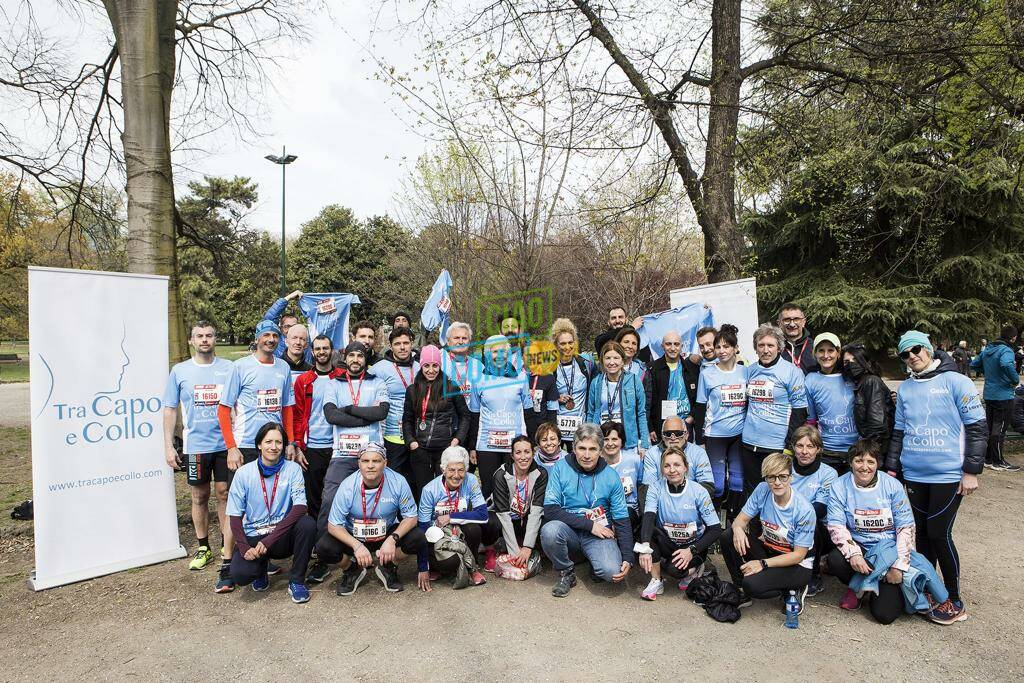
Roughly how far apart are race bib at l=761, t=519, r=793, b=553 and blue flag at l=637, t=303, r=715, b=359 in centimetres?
340

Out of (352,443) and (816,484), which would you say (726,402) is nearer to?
(816,484)

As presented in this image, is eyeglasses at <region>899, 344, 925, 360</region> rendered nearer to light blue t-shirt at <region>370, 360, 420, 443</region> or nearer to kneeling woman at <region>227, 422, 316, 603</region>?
light blue t-shirt at <region>370, 360, 420, 443</region>

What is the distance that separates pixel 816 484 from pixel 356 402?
348 centimetres

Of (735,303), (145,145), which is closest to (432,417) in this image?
(145,145)

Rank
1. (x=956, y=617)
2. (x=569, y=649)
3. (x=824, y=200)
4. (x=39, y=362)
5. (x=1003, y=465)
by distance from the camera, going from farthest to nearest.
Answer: (x=824, y=200)
(x=1003, y=465)
(x=39, y=362)
(x=956, y=617)
(x=569, y=649)

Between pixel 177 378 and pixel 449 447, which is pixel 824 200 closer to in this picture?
pixel 449 447

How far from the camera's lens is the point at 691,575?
14.8 feet

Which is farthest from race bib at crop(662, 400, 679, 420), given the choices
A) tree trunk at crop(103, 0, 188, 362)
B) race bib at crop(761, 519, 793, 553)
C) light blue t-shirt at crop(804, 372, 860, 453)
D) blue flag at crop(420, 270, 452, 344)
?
tree trunk at crop(103, 0, 188, 362)

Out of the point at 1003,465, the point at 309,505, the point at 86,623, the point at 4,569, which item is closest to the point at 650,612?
the point at 309,505

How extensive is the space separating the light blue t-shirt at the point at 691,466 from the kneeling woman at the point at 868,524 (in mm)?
951

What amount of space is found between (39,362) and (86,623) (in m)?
1.93

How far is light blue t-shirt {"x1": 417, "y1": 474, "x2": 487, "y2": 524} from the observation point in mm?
4789

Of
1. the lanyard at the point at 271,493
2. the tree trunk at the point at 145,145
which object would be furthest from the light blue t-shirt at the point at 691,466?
the tree trunk at the point at 145,145

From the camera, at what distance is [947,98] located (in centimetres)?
909
